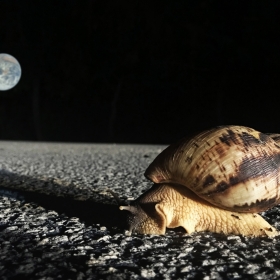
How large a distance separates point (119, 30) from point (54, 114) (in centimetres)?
472

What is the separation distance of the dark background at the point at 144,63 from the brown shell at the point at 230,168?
12.3 m

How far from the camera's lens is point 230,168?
171 cm

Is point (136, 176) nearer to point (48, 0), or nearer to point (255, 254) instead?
point (255, 254)

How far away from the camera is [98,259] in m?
1.50

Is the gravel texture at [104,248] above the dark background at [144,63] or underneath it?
underneath

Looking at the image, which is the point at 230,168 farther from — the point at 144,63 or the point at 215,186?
the point at 144,63

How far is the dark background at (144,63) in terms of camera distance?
47.9 feet

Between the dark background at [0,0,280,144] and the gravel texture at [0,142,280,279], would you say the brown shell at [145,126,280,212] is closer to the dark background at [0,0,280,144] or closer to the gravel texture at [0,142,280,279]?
the gravel texture at [0,142,280,279]

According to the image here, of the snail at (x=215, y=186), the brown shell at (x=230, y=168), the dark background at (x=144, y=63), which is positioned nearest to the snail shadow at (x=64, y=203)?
the snail at (x=215, y=186)

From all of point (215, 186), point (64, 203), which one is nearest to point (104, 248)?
point (215, 186)

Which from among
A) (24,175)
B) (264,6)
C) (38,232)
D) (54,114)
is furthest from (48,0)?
(38,232)

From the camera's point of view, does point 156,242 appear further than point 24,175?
No

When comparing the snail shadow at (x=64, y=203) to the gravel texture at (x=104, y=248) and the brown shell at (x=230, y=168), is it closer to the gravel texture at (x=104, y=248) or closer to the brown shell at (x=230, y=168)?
the gravel texture at (x=104, y=248)

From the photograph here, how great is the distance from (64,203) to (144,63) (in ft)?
46.9
